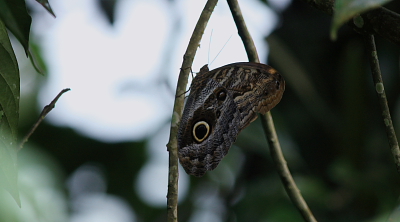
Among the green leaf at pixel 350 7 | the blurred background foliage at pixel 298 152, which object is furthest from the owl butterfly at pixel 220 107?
Result: the blurred background foliage at pixel 298 152

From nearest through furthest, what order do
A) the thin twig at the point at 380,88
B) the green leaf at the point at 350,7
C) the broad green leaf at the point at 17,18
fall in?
1. the green leaf at the point at 350,7
2. the broad green leaf at the point at 17,18
3. the thin twig at the point at 380,88

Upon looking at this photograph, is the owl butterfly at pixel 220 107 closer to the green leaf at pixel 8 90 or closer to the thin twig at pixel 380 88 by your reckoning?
the thin twig at pixel 380 88

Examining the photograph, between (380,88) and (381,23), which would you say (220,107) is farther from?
(381,23)

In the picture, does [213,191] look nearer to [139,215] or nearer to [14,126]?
[139,215]

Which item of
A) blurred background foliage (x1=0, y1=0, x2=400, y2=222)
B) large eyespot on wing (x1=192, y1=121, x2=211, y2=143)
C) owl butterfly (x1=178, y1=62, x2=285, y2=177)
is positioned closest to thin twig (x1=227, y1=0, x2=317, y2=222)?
owl butterfly (x1=178, y1=62, x2=285, y2=177)

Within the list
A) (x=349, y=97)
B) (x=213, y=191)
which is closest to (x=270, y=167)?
(x=213, y=191)

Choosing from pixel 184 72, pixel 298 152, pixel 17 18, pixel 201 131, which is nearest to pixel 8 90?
pixel 17 18

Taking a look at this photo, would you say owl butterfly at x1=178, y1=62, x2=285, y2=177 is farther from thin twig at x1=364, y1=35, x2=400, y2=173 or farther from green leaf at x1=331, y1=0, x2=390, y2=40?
green leaf at x1=331, y1=0, x2=390, y2=40
